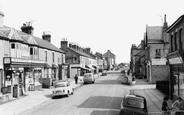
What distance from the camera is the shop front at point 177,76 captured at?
15523mm

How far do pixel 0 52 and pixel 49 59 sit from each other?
14781mm

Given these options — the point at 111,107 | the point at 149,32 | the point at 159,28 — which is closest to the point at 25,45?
the point at 111,107

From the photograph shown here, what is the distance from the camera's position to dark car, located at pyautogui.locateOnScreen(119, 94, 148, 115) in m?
10.5

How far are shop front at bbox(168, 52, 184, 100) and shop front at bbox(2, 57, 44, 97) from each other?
15.6 m

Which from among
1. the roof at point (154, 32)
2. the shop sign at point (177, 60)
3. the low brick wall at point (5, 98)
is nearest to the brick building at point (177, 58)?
the shop sign at point (177, 60)

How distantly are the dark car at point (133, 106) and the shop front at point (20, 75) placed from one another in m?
13.0

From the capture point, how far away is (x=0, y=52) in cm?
1995

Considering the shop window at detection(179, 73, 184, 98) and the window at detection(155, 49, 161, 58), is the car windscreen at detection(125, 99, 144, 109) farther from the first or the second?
the window at detection(155, 49, 161, 58)

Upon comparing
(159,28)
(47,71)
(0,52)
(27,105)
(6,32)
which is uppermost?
(159,28)

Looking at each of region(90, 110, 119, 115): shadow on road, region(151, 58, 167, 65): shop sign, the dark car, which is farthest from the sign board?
region(151, 58, 167, 65): shop sign

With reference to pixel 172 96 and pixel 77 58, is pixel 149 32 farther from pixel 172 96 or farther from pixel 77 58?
→ pixel 77 58

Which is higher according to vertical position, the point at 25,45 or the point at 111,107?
the point at 25,45

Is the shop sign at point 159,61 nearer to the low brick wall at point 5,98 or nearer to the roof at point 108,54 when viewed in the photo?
the low brick wall at point 5,98

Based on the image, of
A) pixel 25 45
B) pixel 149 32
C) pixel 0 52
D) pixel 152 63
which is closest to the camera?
pixel 0 52
